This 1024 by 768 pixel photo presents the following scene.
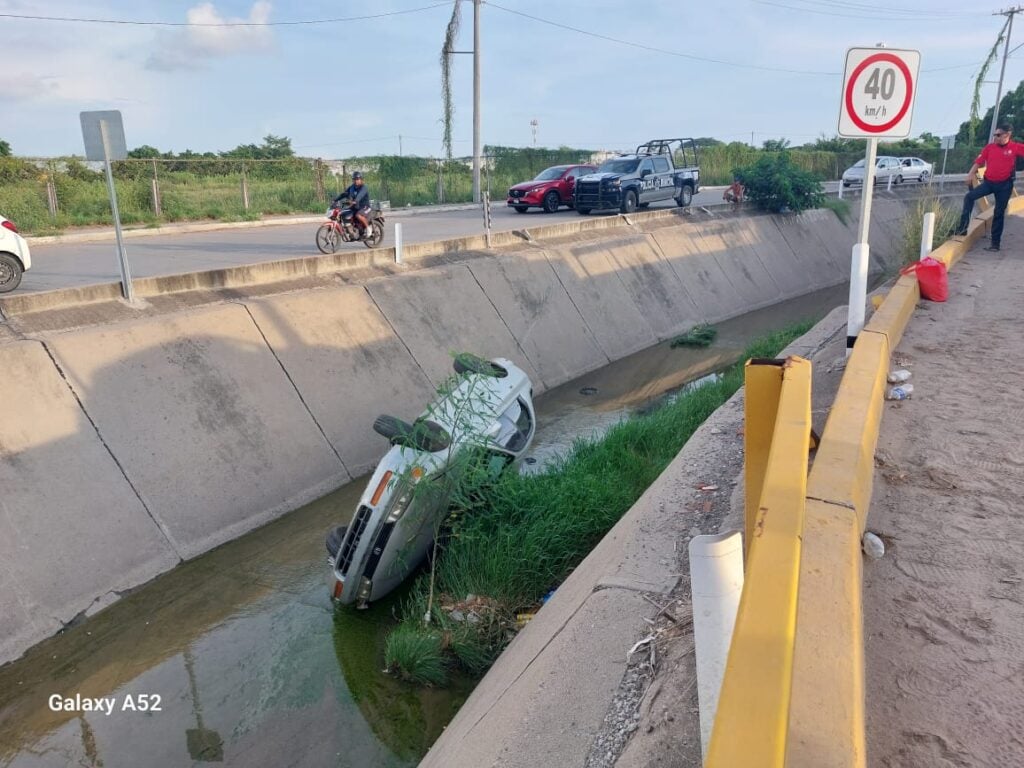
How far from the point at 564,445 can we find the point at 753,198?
17.3 meters

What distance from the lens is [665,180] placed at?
2331 centimetres

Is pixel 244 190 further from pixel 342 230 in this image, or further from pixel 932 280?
pixel 932 280

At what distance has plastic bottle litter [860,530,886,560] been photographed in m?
3.59

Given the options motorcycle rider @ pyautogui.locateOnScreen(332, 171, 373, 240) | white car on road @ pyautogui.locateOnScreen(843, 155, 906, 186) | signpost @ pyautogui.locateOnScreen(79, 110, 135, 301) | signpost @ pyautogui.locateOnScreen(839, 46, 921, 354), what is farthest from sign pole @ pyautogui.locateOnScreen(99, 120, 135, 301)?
white car on road @ pyautogui.locateOnScreen(843, 155, 906, 186)

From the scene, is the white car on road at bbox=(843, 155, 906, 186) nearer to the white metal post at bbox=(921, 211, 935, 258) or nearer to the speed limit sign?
the white metal post at bbox=(921, 211, 935, 258)

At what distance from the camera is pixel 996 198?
12250 mm

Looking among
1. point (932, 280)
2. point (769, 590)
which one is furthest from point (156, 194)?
point (769, 590)

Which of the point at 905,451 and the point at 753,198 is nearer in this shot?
the point at 905,451

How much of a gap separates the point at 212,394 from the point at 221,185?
18.9m

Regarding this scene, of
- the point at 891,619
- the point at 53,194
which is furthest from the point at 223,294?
the point at 53,194

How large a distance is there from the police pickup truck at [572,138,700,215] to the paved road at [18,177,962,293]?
3.94 ft

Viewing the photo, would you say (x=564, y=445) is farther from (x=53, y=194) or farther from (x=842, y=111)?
(x=53, y=194)

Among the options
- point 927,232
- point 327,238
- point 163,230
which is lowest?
point 163,230

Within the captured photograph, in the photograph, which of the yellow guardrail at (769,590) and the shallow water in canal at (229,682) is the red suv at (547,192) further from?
the yellow guardrail at (769,590)
